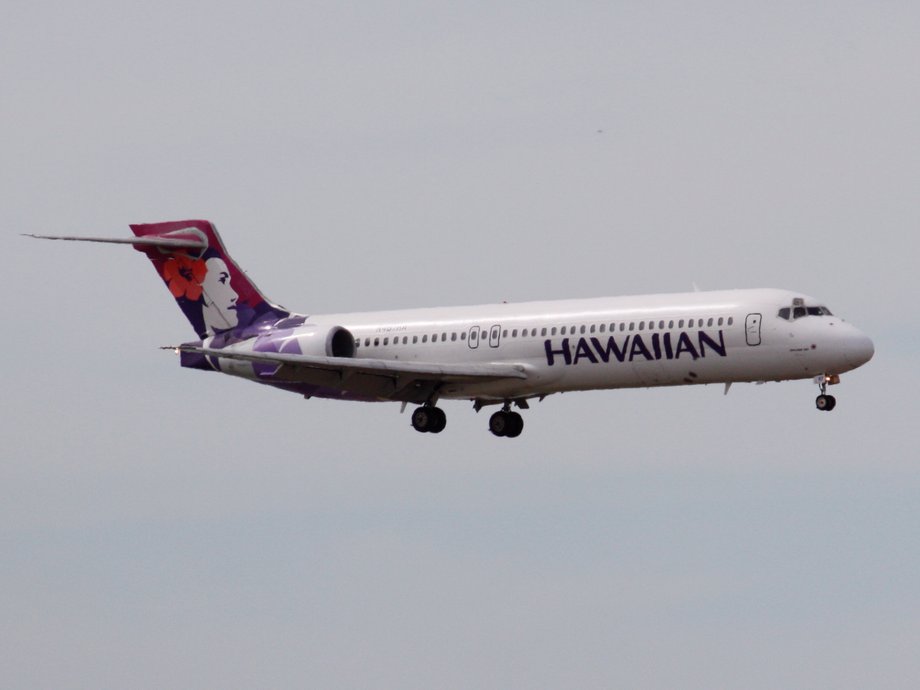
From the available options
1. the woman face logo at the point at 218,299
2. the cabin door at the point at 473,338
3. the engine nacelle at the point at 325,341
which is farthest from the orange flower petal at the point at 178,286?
the cabin door at the point at 473,338

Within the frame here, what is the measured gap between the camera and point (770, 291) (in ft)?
180

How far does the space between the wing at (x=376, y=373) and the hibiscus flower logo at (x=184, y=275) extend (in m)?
4.81

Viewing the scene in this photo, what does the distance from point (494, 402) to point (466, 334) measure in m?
2.50

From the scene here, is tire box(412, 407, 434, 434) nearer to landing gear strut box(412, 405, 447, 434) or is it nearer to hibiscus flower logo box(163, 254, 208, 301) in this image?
landing gear strut box(412, 405, 447, 434)

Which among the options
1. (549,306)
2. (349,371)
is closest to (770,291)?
(549,306)

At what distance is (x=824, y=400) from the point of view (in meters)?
53.8

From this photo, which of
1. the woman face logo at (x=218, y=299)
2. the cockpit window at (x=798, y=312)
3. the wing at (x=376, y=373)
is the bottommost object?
the wing at (x=376, y=373)

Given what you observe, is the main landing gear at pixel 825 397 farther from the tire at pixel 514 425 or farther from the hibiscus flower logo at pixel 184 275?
the hibiscus flower logo at pixel 184 275

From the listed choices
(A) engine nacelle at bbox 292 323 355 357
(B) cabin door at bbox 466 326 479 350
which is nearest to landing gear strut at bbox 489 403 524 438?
(B) cabin door at bbox 466 326 479 350

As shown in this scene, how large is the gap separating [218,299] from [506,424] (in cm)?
974

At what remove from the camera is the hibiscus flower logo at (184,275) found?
63.7 meters

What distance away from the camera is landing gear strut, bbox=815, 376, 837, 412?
176 ft

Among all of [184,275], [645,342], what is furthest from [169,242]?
[645,342]

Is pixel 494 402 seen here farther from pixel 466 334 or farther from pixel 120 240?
pixel 120 240
